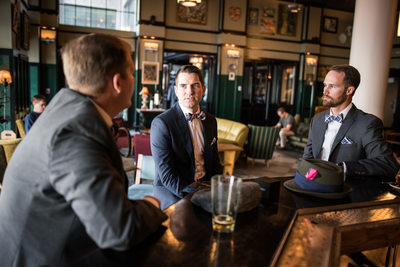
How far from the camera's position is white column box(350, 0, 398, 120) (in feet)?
14.4

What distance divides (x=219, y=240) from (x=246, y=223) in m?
0.20

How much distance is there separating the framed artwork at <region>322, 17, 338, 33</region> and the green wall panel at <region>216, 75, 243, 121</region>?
467cm

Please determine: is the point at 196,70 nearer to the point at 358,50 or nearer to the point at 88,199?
the point at 88,199

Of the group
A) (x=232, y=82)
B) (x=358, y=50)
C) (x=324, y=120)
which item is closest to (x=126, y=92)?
(x=324, y=120)

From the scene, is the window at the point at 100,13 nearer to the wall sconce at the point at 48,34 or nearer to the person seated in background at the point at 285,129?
the wall sconce at the point at 48,34

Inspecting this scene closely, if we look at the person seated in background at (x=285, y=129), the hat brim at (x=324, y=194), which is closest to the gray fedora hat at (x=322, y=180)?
the hat brim at (x=324, y=194)

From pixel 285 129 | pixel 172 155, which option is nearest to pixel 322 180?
pixel 172 155

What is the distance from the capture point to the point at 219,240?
1082 mm

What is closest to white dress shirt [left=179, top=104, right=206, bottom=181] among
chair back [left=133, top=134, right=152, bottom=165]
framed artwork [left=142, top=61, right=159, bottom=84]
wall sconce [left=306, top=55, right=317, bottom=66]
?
chair back [left=133, top=134, right=152, bottom=165]

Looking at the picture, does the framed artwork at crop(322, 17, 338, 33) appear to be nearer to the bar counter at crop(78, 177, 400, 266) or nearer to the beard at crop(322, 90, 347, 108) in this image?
the beard at crop(322, 90, 347, 108)

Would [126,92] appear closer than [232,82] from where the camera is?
Yes

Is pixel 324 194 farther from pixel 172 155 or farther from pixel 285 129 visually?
pixel 285 129

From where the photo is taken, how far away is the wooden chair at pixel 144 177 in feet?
9.54

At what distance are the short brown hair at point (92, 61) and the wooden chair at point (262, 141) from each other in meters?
6.17
